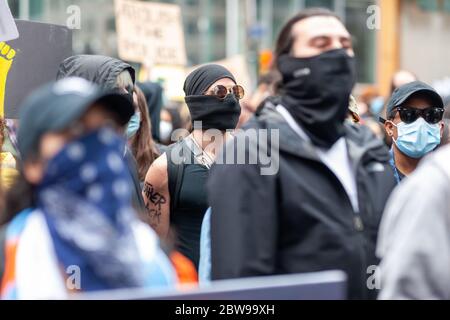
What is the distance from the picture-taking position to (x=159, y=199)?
559cm

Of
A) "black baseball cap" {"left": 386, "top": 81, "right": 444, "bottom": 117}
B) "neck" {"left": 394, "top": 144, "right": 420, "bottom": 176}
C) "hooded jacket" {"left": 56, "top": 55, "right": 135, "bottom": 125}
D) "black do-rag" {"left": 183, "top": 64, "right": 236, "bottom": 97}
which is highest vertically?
"hooded jacket" {"left": 56, "top": 55, "right": 135, "bottom": 125}

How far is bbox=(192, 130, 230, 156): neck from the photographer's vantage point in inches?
224

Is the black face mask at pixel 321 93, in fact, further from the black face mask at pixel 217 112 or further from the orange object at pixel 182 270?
the black face mask at pixel 217 112

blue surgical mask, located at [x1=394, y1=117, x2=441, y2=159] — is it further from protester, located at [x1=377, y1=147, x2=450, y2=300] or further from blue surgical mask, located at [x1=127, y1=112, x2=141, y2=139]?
protester, located at [x1=377, y1=147, x2=450, y2=300]

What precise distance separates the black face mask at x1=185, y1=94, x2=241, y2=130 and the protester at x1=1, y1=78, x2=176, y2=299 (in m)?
3.04

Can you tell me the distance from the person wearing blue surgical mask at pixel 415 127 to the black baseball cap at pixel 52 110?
10.7 ft

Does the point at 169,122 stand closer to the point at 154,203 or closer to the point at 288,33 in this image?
the point at 154,203

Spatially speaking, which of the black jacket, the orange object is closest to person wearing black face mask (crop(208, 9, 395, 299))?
the black jacket

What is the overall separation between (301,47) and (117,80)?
1.82 m

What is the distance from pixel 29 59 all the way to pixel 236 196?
283 cm

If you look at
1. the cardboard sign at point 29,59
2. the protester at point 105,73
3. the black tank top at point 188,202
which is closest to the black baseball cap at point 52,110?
the protester at point 105,73

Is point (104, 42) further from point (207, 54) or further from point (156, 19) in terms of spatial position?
point (156, 19)

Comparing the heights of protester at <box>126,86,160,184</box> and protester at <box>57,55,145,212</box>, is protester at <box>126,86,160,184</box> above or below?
below
